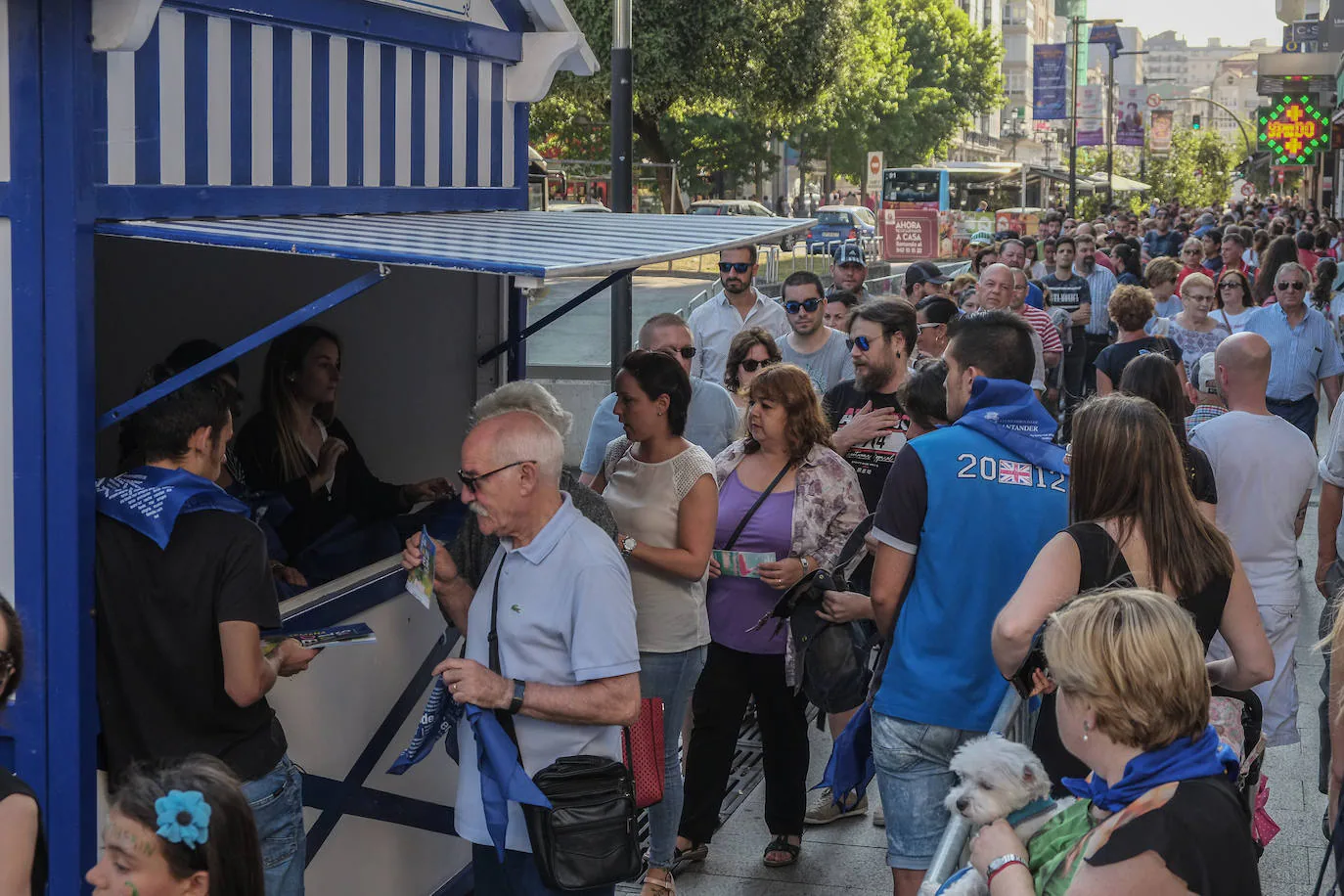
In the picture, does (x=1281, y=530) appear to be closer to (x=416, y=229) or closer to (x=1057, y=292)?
(x=416, y=229)

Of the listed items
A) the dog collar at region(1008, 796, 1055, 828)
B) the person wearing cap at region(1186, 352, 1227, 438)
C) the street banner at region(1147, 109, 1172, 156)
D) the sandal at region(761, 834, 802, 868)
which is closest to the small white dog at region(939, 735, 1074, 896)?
the dog collar at region(1008, 796, 1055, 828)

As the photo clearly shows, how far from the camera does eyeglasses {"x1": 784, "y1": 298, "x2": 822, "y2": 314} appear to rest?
313 inches

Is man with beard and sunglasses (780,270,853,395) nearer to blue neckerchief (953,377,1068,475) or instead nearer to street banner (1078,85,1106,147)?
blue neckerchief (953,377,1068,475)

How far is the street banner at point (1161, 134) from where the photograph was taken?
8162 cm

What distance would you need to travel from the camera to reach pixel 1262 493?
580cm

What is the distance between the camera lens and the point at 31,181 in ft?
11.6

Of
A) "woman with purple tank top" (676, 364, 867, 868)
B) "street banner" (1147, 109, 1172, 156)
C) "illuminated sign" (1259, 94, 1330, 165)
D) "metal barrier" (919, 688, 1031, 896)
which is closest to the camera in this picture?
"metal barrier" (919, 688, 1031, 896)

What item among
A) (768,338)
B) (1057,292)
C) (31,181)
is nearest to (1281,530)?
(768,338)

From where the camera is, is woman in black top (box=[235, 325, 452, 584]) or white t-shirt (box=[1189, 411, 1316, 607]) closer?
woman in black top (box=[235, 325, 452, 584])

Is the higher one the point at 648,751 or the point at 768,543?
the point at 768,543

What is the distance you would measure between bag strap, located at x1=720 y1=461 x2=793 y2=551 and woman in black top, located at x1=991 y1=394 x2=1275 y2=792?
1.74 metres

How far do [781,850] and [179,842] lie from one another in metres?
3.56

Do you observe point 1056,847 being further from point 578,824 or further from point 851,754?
point 851,754

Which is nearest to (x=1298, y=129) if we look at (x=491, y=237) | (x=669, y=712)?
(x=669, y=712)
